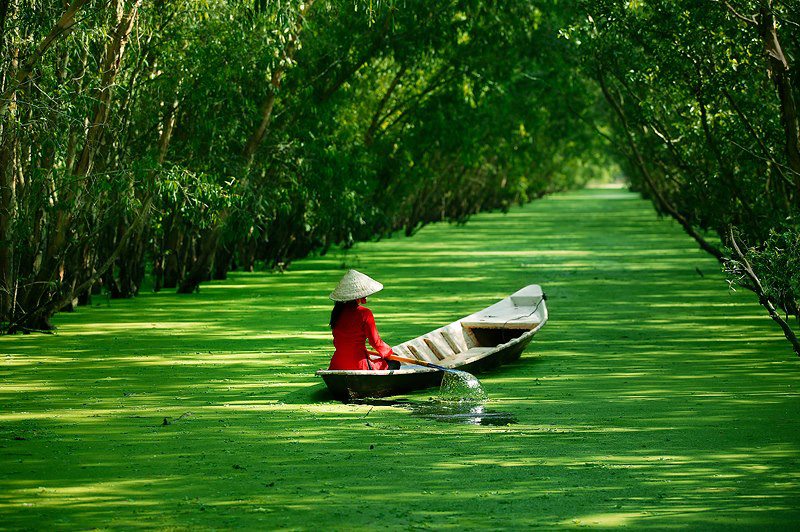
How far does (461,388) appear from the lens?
8258mm

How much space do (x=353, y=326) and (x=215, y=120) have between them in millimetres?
6441

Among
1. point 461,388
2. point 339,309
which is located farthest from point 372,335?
point 461,388

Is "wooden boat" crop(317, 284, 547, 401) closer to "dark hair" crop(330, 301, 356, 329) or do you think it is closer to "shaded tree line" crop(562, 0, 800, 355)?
"dark hair" crop(330, 301, 356, 329)

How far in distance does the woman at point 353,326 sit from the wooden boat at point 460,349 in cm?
19

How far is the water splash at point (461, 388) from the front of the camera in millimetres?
8211

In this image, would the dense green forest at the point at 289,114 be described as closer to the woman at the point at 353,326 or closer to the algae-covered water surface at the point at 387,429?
the algae-covered water surface at the point at 387,429

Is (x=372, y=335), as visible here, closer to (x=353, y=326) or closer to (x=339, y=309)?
(x=353, y=326)

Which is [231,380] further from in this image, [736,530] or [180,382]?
[736,530]

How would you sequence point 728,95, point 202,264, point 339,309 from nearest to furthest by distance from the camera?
1. point 339,309
2. point 728,95
3. point 202,264

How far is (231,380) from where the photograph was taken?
9156mm

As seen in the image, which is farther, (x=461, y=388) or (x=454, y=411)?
(x=461, y=388)

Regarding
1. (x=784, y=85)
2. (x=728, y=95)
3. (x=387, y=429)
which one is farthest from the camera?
(x=728, y=95)

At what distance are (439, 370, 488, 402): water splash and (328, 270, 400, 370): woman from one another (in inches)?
18.2

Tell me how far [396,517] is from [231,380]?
13.5 ft
